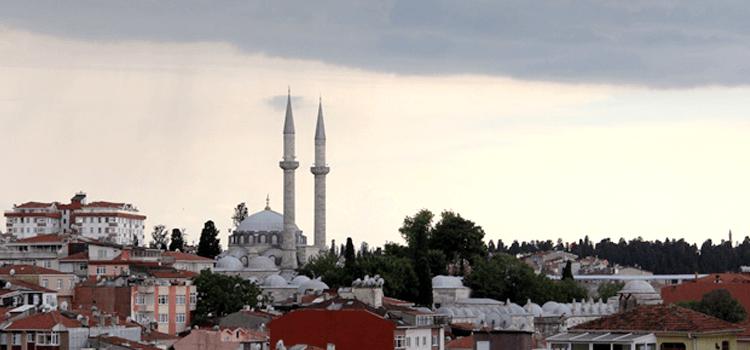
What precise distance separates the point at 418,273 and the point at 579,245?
89.7m

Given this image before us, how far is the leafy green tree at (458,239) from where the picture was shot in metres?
91.8

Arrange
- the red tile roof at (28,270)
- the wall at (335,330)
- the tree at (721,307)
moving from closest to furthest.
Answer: the wall at (335,330), the tree at (721,307), the red tile roof at (28,270)

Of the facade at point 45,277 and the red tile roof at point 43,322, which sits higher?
the facade at point 45,277

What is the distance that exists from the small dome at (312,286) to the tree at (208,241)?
1228 cm

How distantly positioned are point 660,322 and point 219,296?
36260 millimetres

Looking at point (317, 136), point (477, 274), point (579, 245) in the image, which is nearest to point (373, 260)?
point (477, 274)

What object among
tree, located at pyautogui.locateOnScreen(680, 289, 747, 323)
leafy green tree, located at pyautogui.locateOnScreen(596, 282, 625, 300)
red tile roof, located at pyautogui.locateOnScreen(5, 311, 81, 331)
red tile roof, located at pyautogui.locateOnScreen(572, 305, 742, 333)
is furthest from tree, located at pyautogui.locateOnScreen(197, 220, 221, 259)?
red tile roof, located at pyautogui.locateOnScreen(572, 305, 742, 333)

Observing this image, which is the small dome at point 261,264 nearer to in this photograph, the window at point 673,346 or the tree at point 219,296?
the tree at point 219,296

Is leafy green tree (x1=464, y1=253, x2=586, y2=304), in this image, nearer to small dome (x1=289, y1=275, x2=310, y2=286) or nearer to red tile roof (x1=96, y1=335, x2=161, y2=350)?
small dome (x1=289, y1=275, x2=310, y2=286)

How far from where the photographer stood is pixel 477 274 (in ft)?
278

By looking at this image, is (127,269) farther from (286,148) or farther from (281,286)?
(286,148)

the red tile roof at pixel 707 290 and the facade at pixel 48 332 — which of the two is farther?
the red tile roof at pixel 707 290

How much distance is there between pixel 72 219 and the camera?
119938 mm

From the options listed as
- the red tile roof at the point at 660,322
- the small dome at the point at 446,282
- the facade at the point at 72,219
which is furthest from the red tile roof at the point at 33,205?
the red tile roof at the point at 660,322
